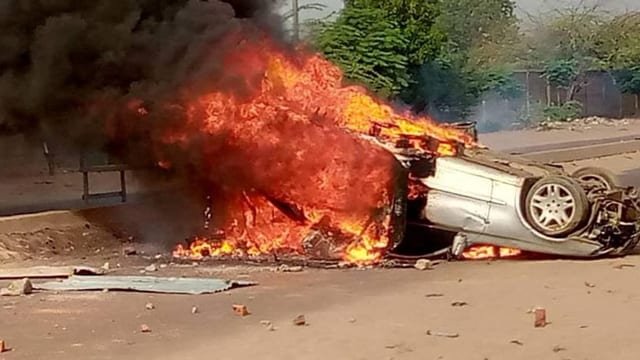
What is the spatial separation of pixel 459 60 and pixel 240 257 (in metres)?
31.1

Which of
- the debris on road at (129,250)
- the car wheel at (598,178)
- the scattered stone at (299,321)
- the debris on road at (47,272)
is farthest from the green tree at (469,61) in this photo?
the scattered stone at (299,321)

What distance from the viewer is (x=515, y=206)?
12.0 metres

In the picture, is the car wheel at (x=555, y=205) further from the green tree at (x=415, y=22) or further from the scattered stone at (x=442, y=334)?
the green tree at (x=415, y=22)

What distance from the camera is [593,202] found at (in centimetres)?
1190

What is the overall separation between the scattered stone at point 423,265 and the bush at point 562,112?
41.4m

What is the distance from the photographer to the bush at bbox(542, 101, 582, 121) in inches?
2102

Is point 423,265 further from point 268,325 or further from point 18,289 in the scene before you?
point 18,289

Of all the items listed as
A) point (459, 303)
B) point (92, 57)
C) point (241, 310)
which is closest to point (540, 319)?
point (459, 303)

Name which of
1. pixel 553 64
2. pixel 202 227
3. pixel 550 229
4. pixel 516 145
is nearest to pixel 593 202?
pixel 550 229

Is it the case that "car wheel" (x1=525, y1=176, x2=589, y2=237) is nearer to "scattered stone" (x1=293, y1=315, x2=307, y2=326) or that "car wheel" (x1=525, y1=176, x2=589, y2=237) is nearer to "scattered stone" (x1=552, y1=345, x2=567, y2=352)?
"scattered stone" (x1=293, y1=315, x2=307, y2=326)

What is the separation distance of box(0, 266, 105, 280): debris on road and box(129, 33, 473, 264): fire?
180cm

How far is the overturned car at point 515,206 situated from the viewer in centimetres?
1186

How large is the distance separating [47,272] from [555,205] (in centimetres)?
514

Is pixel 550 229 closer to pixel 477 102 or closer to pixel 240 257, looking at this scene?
pixel 240 257
